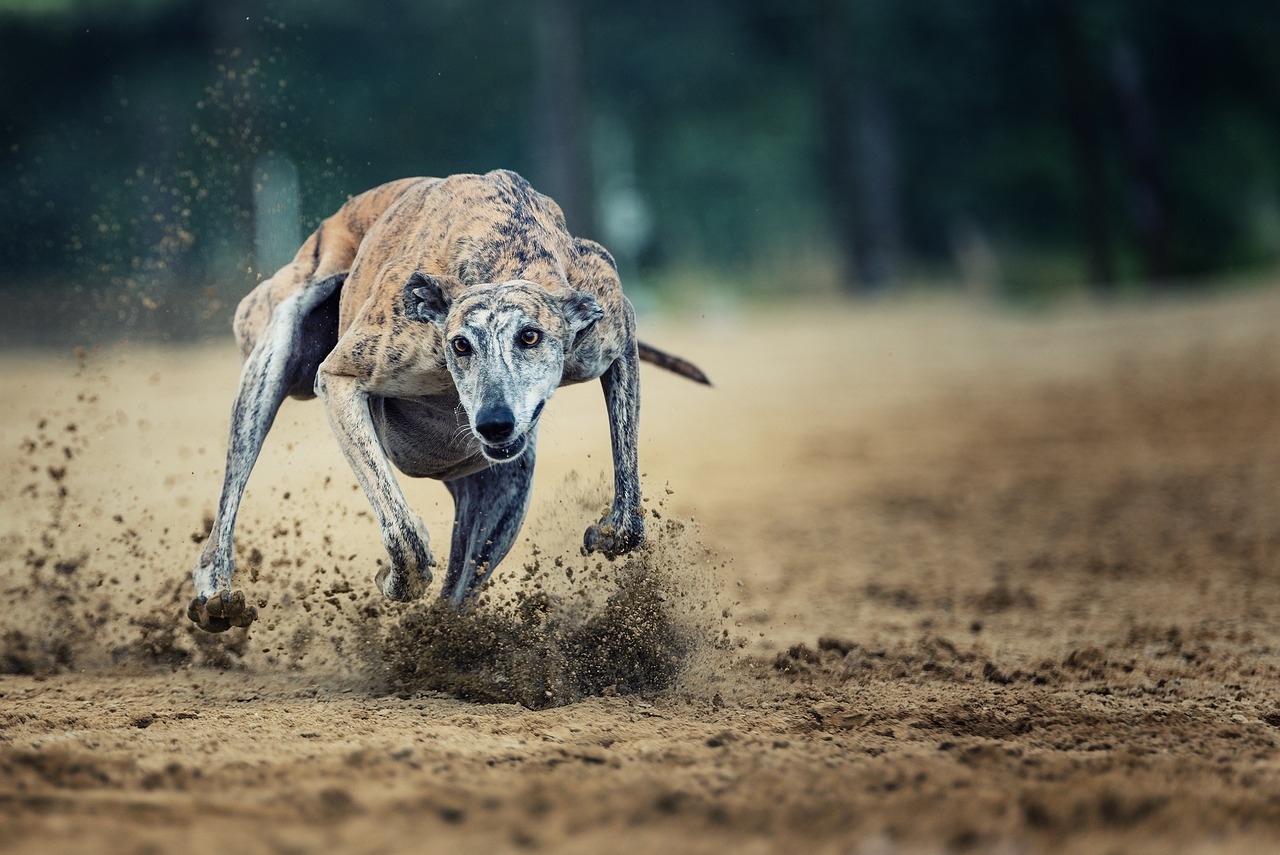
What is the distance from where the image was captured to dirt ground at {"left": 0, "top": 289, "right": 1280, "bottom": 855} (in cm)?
311

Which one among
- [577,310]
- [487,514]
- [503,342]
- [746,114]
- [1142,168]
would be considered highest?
[746,114]

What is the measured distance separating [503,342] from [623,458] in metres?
0.83

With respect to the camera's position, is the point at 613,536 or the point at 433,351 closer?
the point at 433,351

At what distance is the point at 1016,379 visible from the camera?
15.4 metres

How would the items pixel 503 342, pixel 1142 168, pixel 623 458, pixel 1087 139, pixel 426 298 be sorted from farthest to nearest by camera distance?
pixel 1142 168 < pixel 1087 139 < pixel 623 458 < pixel 426 298 < pixel 503 342

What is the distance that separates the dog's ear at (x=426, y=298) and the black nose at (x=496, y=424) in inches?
19.8

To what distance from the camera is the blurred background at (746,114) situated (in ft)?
79.6

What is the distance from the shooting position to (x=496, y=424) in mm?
3918

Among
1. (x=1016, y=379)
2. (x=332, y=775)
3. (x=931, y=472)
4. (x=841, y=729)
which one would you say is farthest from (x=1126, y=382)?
(x=332, y=775)

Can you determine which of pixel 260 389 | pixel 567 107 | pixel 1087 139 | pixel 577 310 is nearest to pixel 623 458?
pixel 577 310

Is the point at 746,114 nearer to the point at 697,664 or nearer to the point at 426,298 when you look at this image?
the point at 697,664

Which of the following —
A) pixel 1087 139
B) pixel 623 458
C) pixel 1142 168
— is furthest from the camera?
pixel 1142 168

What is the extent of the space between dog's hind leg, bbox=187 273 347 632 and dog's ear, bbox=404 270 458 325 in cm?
84

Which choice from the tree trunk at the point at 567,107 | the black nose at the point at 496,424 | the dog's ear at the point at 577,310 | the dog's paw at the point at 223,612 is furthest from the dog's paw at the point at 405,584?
the tree trunk at the point at 567,107
